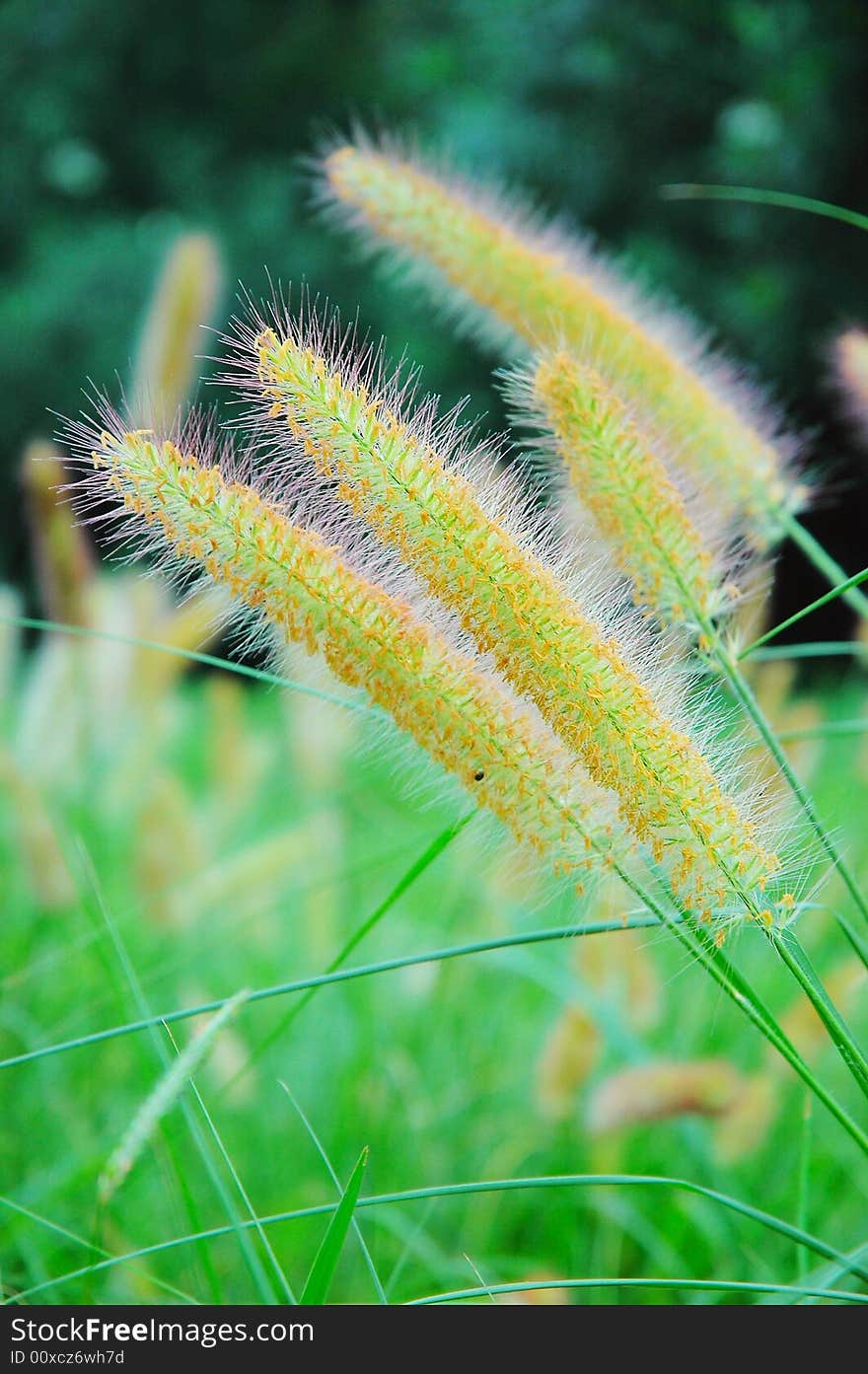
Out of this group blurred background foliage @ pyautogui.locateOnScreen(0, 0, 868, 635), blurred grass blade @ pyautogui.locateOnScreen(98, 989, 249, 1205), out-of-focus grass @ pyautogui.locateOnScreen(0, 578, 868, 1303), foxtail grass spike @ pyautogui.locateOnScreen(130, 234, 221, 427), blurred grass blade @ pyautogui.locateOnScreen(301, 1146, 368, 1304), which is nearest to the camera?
blurred grass blade @ pyautogui.locateOnScreen(98, 989, 249, 1205)

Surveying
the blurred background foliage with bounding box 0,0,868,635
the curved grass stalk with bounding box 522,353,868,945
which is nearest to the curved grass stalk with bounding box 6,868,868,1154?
the curved grass stalk with bounding box 522,353,868,945

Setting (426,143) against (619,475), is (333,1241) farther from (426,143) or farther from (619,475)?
(426,143)

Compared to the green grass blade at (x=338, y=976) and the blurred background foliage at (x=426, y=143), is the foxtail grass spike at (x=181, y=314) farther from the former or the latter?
the blurred background foliage at (x=426, y=143)

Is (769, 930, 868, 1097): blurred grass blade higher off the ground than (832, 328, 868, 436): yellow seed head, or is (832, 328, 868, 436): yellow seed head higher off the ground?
(832, 328, 868, 436): yellow seed head

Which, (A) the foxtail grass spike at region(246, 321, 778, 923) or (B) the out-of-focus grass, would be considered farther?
(B) the out-of-focus grass

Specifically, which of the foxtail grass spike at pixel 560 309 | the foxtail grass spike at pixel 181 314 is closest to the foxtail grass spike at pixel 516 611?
the foxtail grass spike at pixel 560 309

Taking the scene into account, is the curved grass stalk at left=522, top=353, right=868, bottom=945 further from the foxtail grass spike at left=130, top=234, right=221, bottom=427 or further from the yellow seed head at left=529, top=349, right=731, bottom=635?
the foxtail grass spike at left=130, top=234, right=221, bottom=427

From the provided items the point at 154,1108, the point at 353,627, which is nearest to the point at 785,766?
the point at 353,627

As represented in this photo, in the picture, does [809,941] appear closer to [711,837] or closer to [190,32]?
[711,837]
